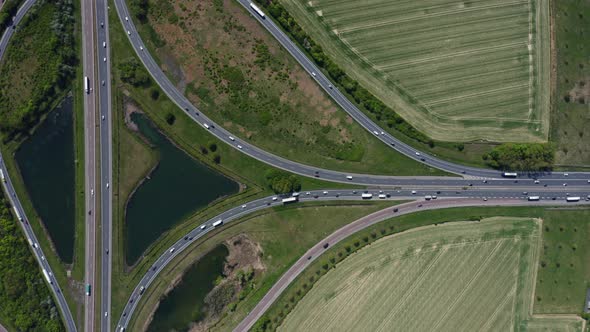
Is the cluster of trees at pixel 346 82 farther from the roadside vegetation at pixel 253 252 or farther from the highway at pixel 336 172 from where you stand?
the roadside vegetation at pixel 253 252

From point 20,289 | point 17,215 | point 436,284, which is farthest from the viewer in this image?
point 17,215

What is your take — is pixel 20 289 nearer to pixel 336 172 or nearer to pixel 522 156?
pixel 336 172

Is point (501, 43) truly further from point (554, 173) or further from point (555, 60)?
point (554, 173)

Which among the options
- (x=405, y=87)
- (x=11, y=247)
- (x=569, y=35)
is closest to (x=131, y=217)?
(x=11, y=247)

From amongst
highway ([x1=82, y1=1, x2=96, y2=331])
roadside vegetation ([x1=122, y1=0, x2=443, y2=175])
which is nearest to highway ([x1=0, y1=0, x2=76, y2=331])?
highway ([x1=82, y1=1, x2=96, y2=331])

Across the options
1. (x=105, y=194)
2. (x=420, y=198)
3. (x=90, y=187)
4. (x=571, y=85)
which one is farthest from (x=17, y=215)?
(x=571, y=85)

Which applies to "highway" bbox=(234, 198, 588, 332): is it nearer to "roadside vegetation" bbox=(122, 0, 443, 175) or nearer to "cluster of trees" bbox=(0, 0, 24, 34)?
"roadside vegetation" bbox=(122, 0, 443, 175)
